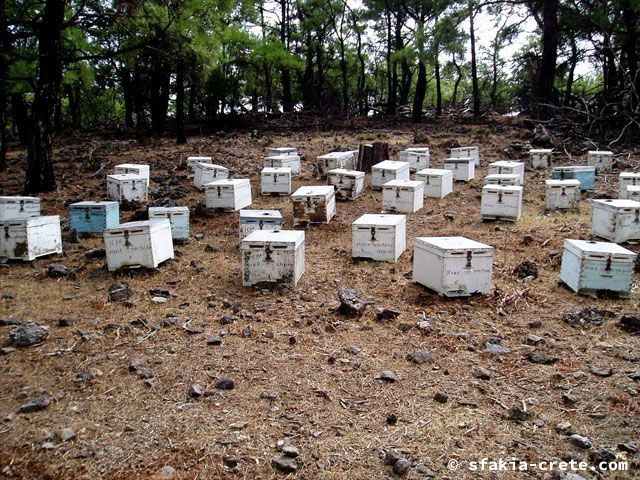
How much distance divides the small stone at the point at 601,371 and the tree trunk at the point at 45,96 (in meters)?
10.7

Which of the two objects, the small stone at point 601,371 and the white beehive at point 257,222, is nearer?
the small stone at point 601,371

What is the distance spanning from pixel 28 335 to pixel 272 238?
254cm

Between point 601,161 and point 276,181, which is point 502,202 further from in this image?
point 601,161

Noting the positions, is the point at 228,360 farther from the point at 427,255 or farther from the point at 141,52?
the point at 141,52

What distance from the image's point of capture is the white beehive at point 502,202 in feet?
28.3

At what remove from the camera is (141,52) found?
40.5ft

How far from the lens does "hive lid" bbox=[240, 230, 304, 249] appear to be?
18.5 ft

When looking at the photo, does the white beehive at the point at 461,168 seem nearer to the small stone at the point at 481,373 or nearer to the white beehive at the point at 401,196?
the white beehive at the point at 401,196

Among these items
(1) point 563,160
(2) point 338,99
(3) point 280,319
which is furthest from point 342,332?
(2) point 338,99

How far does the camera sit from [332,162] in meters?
11.8

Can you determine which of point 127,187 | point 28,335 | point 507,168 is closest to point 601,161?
point 507,168

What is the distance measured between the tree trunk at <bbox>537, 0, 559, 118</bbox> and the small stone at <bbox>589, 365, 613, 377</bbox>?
1432cm

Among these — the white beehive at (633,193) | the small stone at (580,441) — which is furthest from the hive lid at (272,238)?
the white beehive at (633,193)

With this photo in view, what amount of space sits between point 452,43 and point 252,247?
13637 mm
